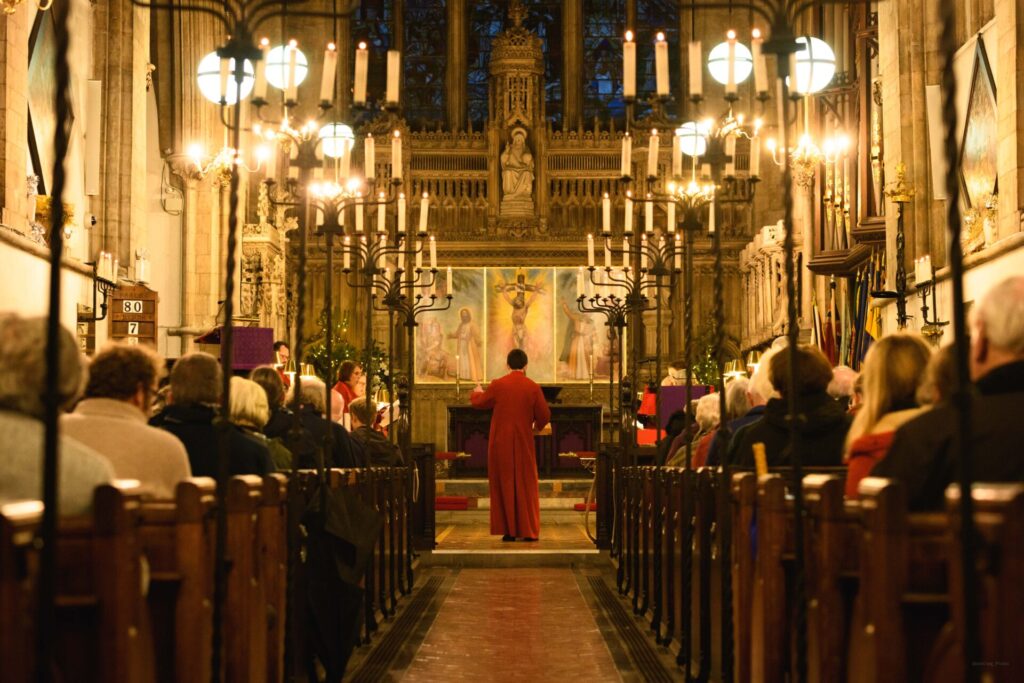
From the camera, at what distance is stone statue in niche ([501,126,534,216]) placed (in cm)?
2066

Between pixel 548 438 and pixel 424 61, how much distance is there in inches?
320

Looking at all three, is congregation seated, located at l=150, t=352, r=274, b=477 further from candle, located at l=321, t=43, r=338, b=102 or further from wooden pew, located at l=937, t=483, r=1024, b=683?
wooden pew, located at l=937, t=483, r=1024, b=683

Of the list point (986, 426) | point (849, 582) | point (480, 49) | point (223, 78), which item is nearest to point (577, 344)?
point (480, 49)

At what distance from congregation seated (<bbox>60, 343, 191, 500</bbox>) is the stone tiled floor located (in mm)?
2293

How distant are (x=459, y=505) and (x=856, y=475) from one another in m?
12.3

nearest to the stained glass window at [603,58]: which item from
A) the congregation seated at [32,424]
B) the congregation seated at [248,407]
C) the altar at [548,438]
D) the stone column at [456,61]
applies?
the stone column at [456,61]

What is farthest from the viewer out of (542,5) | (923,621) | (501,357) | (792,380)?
(542,5)

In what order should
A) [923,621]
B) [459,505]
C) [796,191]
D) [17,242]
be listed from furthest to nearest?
[796,191] < [459,505] < [17,242] < [923,621]

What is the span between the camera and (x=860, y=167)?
1339 cm

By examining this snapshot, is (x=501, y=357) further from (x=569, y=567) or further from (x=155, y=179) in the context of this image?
(x=569, y=567)

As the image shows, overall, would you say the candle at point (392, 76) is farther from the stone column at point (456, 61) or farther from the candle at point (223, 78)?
the stone column at point (456, 61)

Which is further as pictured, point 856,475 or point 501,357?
point 501,357

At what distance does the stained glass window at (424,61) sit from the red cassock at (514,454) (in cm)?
1096

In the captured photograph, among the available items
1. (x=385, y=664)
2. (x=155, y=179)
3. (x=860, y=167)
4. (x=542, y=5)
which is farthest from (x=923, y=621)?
(x=542, y=5)
